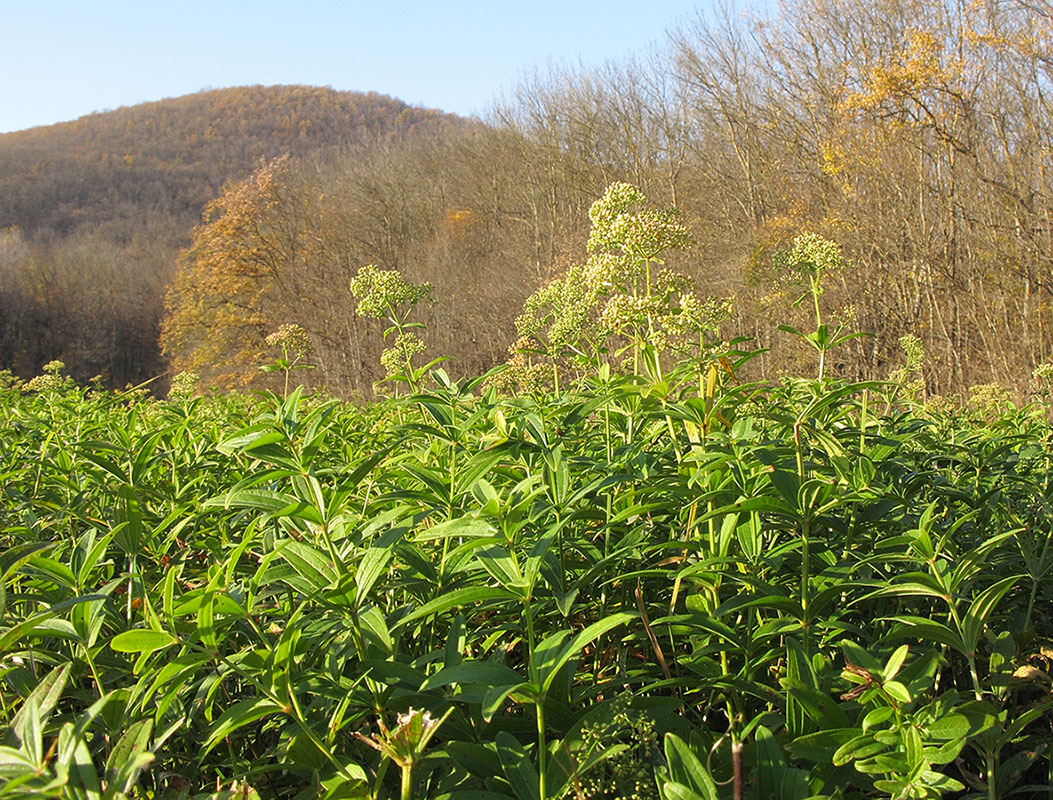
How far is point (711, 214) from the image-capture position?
25609 millimetres

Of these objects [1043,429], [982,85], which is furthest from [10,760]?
[982,85]

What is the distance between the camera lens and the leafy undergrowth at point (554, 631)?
1073mm

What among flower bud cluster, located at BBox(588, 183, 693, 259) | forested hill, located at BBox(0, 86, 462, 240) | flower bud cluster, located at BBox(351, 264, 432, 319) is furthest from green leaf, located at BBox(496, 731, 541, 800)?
forested hill, located at BBox(0, 86, 462, 240)

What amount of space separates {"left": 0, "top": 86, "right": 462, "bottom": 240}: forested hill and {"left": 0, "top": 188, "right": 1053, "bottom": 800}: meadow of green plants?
59858mm

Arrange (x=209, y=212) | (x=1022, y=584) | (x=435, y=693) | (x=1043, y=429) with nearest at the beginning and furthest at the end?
(x=435, y=693) < (x=1022, y=584) < (x=1043, y=429) < (x=209, y=212)

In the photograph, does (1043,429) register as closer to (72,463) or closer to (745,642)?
(745,642)

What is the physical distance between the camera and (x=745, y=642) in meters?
1.32

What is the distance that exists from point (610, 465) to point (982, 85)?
62.1 ft

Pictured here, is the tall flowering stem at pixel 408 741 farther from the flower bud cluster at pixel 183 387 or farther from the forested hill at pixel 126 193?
the forested hill at pixel 126 193

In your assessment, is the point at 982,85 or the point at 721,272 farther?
the point at 721,272

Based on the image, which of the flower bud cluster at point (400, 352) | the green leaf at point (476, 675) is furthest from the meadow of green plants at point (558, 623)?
the flower bud cluster at point (400, 352)

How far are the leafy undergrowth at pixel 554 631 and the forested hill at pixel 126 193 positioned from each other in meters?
36.5

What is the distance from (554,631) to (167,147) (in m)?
84.4

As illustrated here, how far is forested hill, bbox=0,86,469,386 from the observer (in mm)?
42719
